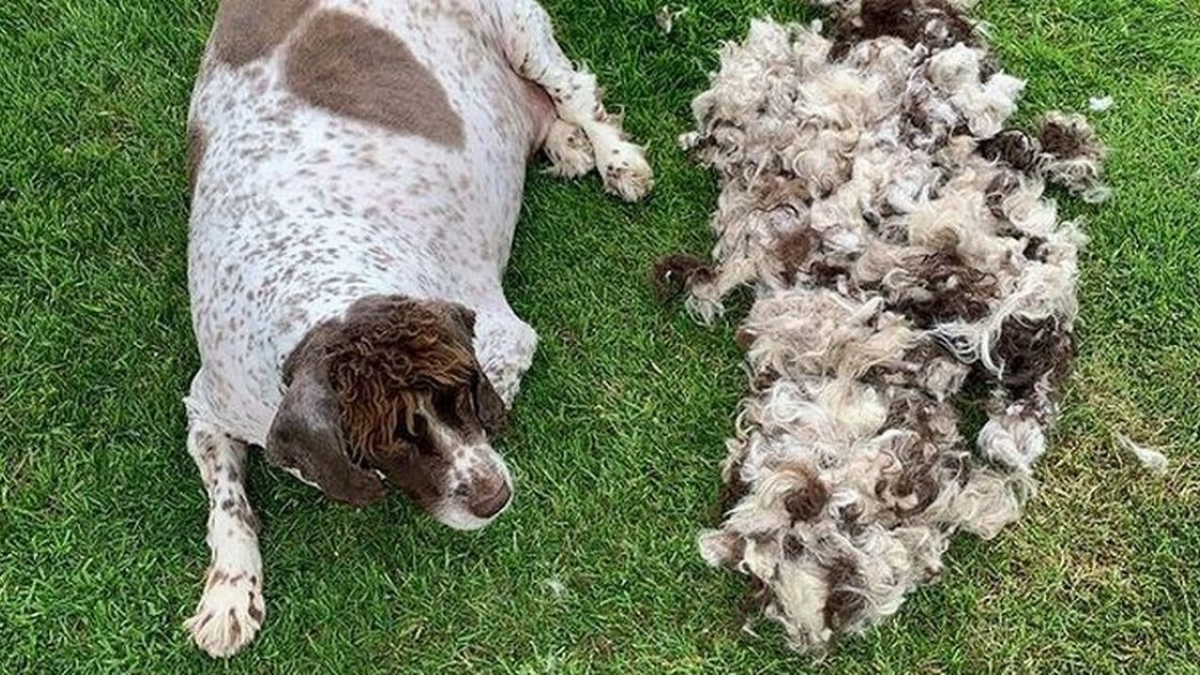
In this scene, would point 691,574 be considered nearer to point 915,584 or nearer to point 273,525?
point 915,584

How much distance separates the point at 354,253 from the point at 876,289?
151 cm

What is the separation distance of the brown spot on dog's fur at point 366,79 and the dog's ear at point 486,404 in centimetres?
94

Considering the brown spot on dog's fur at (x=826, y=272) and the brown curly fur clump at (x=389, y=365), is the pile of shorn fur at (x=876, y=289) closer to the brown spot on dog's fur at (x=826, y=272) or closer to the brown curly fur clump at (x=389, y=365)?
the brown spot on dog's fur at (x=826, y=272)

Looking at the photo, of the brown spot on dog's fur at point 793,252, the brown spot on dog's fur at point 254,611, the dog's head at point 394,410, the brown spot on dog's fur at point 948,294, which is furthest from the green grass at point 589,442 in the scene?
the dog's head at point 394,410

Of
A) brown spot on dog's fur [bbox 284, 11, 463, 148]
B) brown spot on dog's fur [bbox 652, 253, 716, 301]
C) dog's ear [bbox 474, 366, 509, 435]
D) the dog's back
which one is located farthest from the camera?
brown spot on dog's fur [bbox 652, 253, 716, 301]

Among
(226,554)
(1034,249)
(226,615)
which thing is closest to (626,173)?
(1034,249)

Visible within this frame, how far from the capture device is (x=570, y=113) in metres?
4.60

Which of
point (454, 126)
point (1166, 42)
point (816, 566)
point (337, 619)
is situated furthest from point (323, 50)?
point (1166, 42)

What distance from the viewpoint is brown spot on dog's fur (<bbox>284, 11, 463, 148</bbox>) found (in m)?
3.91

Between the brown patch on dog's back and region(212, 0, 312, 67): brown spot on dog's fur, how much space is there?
0.22 metres

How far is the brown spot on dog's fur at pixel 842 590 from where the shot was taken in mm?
3645

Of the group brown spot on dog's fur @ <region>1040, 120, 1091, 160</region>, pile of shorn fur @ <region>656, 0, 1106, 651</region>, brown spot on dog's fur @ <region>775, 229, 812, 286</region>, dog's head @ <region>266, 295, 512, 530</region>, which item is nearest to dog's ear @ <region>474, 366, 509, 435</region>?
dog's head @ <region>266, 295, 512, 530</region>

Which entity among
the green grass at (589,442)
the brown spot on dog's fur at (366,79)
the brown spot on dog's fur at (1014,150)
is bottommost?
the green grass at (589,442)

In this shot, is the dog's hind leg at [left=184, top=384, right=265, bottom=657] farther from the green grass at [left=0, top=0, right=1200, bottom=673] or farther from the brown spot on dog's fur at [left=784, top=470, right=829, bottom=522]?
the brown spot on dog's fur at [left=784, top=470, right=829, bottom=522]
